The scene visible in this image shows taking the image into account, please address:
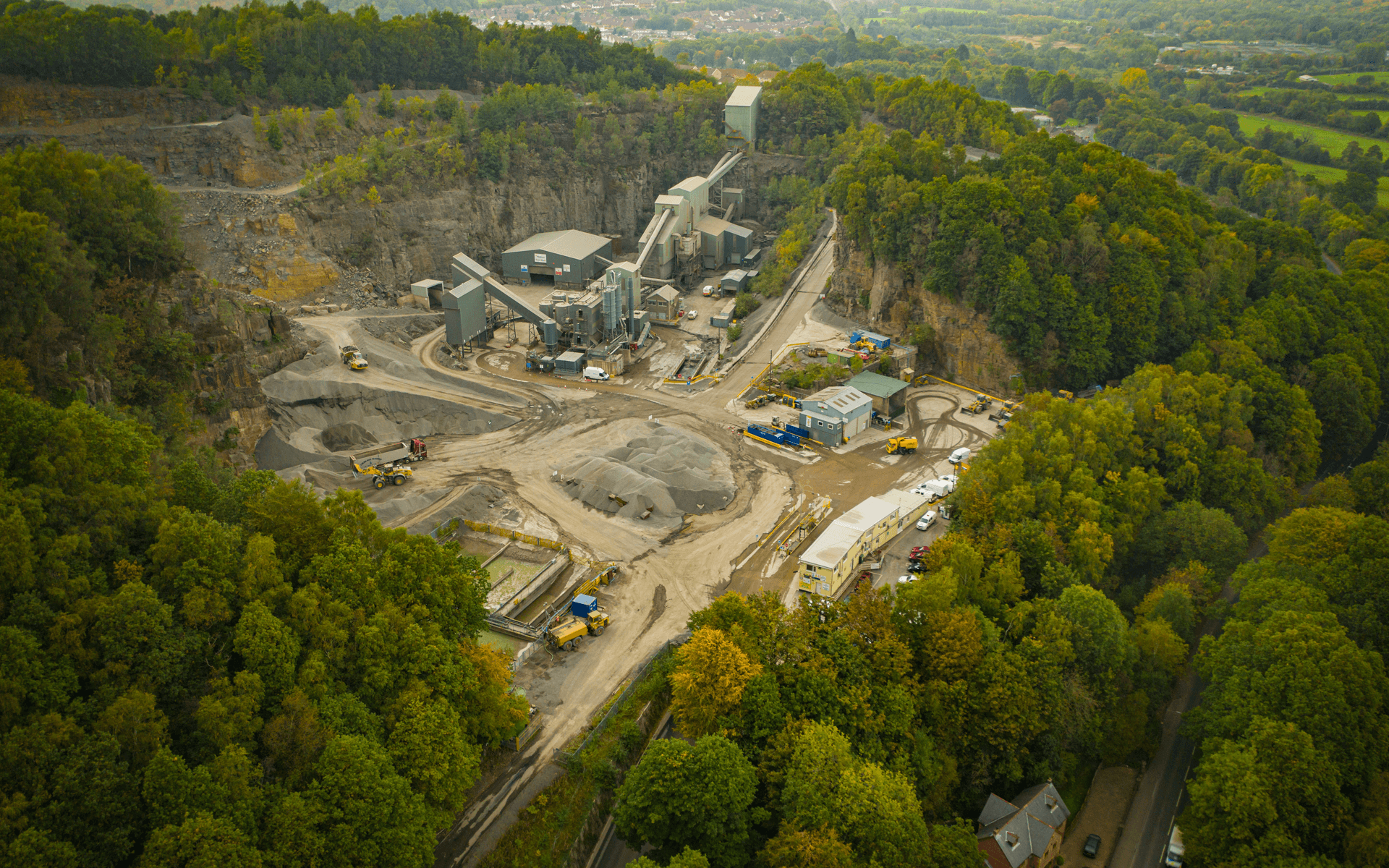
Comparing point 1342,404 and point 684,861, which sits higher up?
point 684,861

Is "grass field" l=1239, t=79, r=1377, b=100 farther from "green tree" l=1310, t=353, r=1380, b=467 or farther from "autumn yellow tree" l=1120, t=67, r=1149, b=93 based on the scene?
"green tree" l=1310, t=353, r=1380, b=467

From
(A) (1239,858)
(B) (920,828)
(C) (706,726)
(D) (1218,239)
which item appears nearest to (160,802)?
(C) (706,726)

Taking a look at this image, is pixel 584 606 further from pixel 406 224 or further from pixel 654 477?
pixel 406 224

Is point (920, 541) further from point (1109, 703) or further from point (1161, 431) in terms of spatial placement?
point (1161, 431)

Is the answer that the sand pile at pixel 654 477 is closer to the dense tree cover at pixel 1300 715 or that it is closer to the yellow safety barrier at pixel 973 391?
the yellow safety barrier at pixel 973 391

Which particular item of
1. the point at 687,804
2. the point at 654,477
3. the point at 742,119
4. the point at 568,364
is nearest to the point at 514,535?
the point at 654,477

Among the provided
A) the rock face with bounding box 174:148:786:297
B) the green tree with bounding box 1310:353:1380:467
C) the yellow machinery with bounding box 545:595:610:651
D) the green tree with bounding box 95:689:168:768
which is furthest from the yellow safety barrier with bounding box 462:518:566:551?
the green tree with bounding box 1310:353:1380:467
